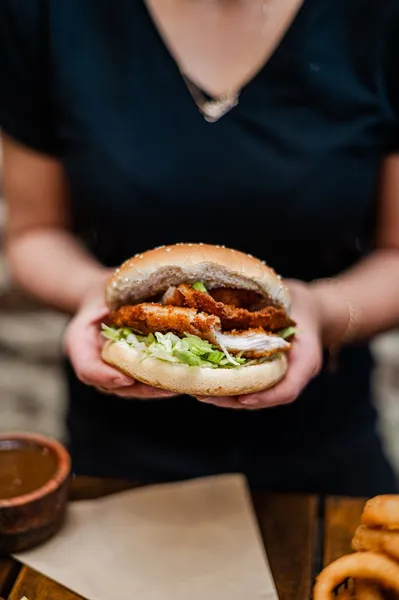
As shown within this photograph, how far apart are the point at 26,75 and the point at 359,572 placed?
1.21 m

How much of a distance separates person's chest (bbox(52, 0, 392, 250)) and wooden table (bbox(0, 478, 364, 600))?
0.55 metres

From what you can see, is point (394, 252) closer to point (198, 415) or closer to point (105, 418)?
point (198, 415)

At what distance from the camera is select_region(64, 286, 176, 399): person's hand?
143cm

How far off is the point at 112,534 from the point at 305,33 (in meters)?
1.05

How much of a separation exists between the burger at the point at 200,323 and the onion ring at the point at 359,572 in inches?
12.7

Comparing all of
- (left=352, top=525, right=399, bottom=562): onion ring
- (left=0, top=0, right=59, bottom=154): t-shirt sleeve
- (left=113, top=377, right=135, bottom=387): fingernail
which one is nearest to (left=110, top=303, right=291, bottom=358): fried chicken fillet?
(left=113, top=377, right=135, bottom=387): fingernail

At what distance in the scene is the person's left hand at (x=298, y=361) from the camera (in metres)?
1.42

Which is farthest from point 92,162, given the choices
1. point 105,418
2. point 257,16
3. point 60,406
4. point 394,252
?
point 60,406

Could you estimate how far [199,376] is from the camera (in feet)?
4.61

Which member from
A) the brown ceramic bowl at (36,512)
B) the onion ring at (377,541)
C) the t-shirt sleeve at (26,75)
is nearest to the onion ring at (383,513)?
the onion ring at (377,541)

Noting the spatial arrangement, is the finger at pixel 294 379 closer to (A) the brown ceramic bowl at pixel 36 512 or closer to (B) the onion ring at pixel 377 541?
(B) the onion ring at pixel 377 541

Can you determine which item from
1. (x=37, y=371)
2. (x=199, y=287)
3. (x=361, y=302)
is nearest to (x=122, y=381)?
(x=199, y=287)

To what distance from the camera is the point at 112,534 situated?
1516mm

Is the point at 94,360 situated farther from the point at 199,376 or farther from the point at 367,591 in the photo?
the point at 367,591
